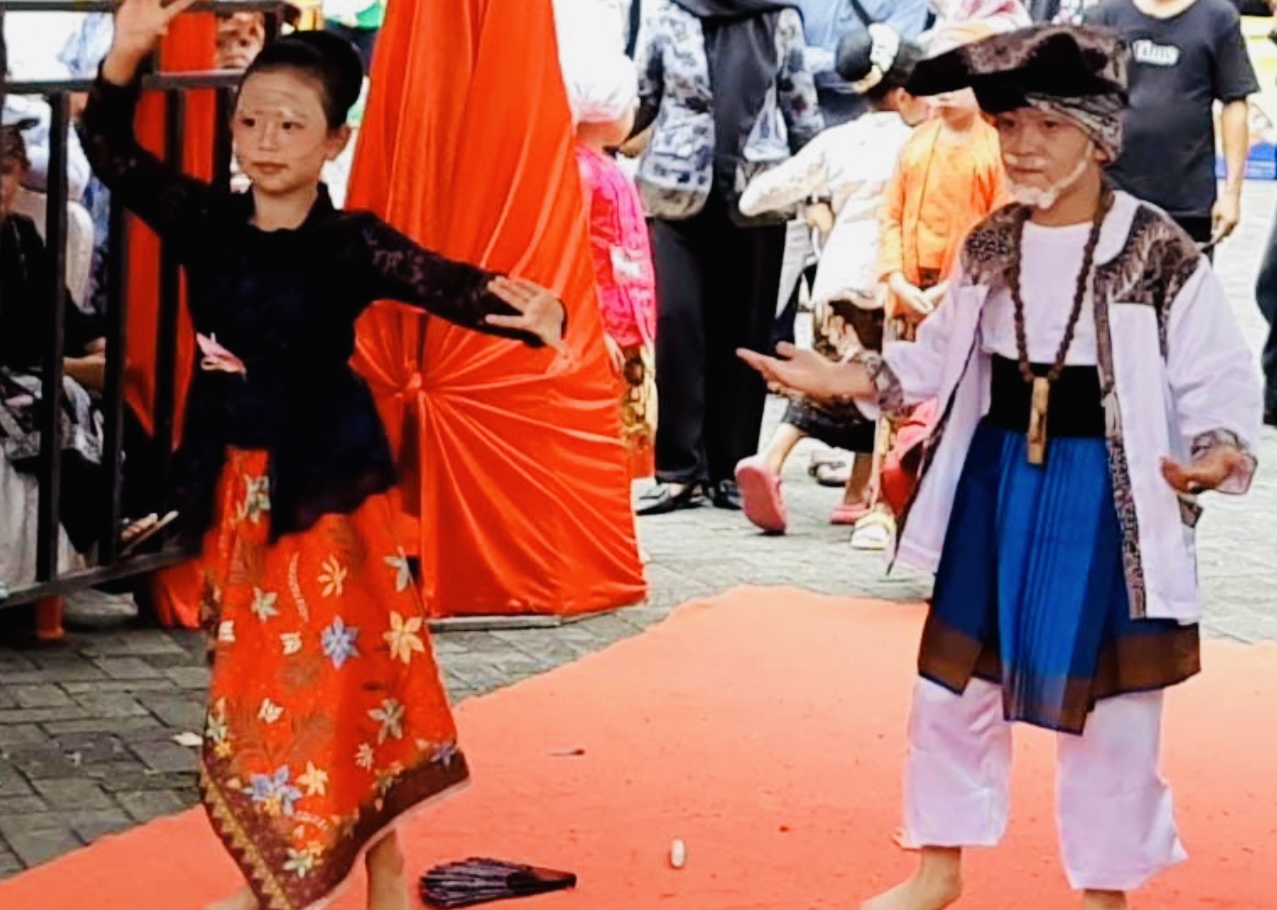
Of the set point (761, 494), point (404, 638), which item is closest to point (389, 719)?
point (404, 638)

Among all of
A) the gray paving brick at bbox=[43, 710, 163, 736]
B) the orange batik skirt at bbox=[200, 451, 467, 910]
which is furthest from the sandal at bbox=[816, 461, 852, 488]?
the orange batik skirt at bbox=[200, 451, 467, 910]

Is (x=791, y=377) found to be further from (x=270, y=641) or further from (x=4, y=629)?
(x=4, y=629)

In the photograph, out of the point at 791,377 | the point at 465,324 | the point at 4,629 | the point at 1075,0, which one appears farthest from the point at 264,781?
the point at 1075,0

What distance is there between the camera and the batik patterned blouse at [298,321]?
434 centimetres

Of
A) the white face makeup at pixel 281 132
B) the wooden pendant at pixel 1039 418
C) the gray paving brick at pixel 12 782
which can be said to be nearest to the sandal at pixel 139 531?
the gray paving brick at pixel 12 782

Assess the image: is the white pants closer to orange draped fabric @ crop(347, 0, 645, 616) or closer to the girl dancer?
the girl dancer

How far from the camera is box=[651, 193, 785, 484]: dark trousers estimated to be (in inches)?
352

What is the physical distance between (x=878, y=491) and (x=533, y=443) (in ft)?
5.45

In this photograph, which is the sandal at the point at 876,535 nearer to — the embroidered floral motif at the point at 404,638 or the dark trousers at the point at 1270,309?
the dark trousers at the point at 1270,309

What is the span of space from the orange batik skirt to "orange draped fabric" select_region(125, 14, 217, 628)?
2.51m

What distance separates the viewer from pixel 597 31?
7.76 meters

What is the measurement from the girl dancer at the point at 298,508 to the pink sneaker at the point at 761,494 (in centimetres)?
415

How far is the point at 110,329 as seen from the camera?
21.7 ft

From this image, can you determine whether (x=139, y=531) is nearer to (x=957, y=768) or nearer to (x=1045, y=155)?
(x=957, y=768)
